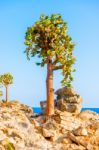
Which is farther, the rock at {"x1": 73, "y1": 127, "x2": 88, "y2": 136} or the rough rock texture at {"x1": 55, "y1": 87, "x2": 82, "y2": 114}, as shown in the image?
the rough rock texture at {"x1": 55, "y1": 87, "x2": 82, "y2": 114}

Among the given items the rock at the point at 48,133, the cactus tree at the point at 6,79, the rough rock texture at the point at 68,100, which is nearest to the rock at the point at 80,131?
the rock at the point at 48,133

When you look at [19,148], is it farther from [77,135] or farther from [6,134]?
[77,135]

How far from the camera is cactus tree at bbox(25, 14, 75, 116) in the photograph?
42.2 m

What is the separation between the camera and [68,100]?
45719 mm

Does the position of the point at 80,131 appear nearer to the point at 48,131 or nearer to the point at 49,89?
the point at 48,131

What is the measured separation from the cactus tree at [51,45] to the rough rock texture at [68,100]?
2217 mm

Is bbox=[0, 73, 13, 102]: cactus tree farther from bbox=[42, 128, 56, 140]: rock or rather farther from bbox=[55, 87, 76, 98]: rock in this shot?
bbox=[42, 128, 56, 140]: rock

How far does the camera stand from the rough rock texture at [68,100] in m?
45.0

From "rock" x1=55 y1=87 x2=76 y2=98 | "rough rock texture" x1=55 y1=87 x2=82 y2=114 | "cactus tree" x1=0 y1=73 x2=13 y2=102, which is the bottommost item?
"rough rock texture" x1=55 y1=87 x2=82 y2=114

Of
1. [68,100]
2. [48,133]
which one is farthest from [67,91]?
[48,133]

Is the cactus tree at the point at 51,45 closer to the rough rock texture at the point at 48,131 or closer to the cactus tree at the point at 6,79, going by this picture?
the rough rock texture at the point at 48,131

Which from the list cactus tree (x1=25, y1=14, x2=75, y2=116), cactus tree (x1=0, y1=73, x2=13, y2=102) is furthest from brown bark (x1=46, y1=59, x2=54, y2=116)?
cactus tree (x1=0, y1=73, x2=13, y2=102)

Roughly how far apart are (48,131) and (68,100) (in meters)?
7.26

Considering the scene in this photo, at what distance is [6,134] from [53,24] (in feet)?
45.1
